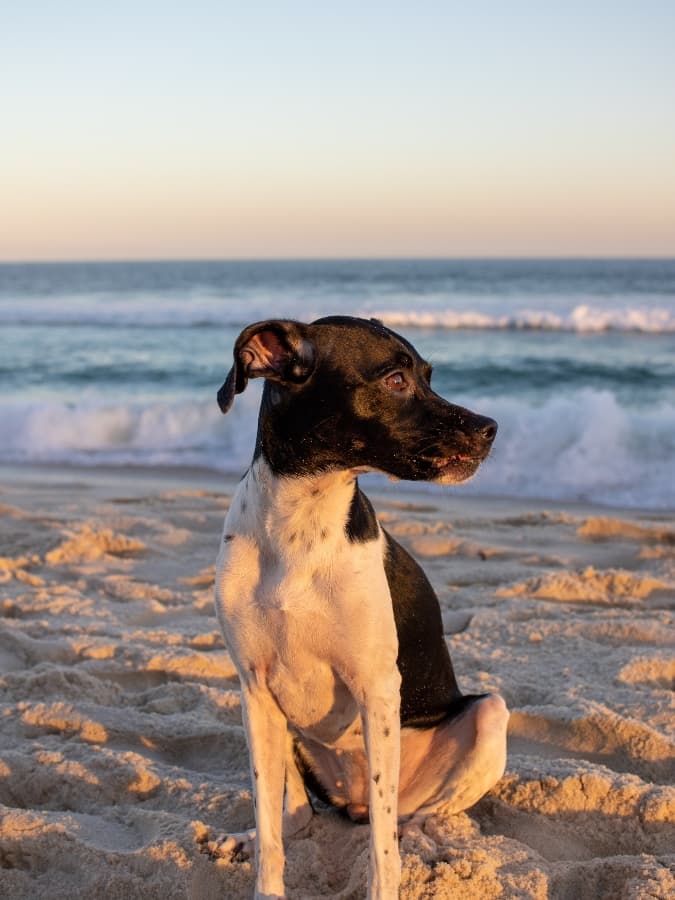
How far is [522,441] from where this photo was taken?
30.1 ft

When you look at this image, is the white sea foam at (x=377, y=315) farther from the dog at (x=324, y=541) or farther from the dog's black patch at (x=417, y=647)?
the dog at (x=324, y=541)

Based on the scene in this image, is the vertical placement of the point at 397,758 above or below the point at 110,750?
above

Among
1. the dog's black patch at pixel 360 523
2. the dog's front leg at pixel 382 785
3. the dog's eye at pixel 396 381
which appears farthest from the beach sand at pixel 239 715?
the dog's eye at pixel 396 381

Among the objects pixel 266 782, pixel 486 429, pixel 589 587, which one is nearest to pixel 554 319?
pixel 589 587

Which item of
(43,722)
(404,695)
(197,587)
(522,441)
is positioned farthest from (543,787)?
(522,441)

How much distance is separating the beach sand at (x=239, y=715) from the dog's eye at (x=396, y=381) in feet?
4.55

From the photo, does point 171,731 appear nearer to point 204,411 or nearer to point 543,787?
point 543,787

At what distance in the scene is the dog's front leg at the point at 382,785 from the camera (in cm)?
253

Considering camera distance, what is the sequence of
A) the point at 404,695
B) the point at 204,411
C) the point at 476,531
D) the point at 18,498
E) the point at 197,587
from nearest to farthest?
the point at 404,695
the point at 197,587
the point at 476,531
the point at 18,498
the point at 204,411

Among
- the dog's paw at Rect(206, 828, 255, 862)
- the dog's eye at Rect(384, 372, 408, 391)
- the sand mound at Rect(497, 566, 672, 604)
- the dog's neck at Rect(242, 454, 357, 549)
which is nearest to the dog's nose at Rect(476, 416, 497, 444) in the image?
the dog's eye at Rect(384, 372, 408, 391)

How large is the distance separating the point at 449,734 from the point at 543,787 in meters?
0.49

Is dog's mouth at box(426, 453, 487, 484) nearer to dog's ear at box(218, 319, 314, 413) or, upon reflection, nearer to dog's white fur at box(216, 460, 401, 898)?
dog's white fur at box(216, 460, 401, 898)

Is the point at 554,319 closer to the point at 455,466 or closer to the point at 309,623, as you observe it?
the point at 455,466

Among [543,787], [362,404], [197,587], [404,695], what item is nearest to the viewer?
[362,404]
